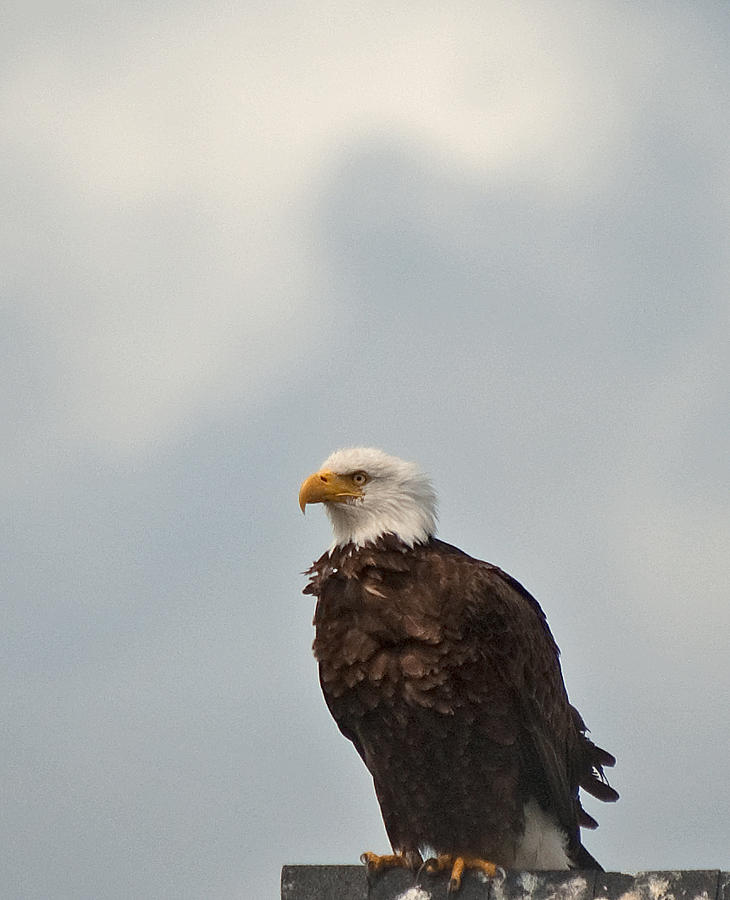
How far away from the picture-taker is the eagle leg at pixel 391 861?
7.13 metres

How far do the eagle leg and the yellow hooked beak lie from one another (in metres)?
1.95

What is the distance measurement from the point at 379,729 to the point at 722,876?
2244mm

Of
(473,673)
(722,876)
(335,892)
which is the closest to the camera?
(722,876)

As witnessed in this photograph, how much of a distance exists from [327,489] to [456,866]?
2.17 m

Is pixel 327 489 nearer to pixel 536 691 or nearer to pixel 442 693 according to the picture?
pixel 442 693

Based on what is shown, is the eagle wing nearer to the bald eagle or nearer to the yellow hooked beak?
the bald eagle

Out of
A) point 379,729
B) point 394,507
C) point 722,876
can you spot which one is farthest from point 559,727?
point 722,876

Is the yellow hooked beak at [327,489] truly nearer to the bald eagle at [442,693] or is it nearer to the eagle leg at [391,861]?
the bald eagle at [442,693]

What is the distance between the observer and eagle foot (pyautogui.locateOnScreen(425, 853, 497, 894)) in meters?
6.99

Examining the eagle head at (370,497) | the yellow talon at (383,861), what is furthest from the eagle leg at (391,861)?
the eagle head at (370,497)

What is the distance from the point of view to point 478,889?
6.90 meters

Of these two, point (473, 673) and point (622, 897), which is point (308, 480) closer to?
point (473, 673)

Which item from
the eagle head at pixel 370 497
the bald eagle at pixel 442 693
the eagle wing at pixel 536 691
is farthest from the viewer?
the eagle head at pixel 370 497

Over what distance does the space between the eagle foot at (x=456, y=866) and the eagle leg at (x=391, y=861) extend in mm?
135
